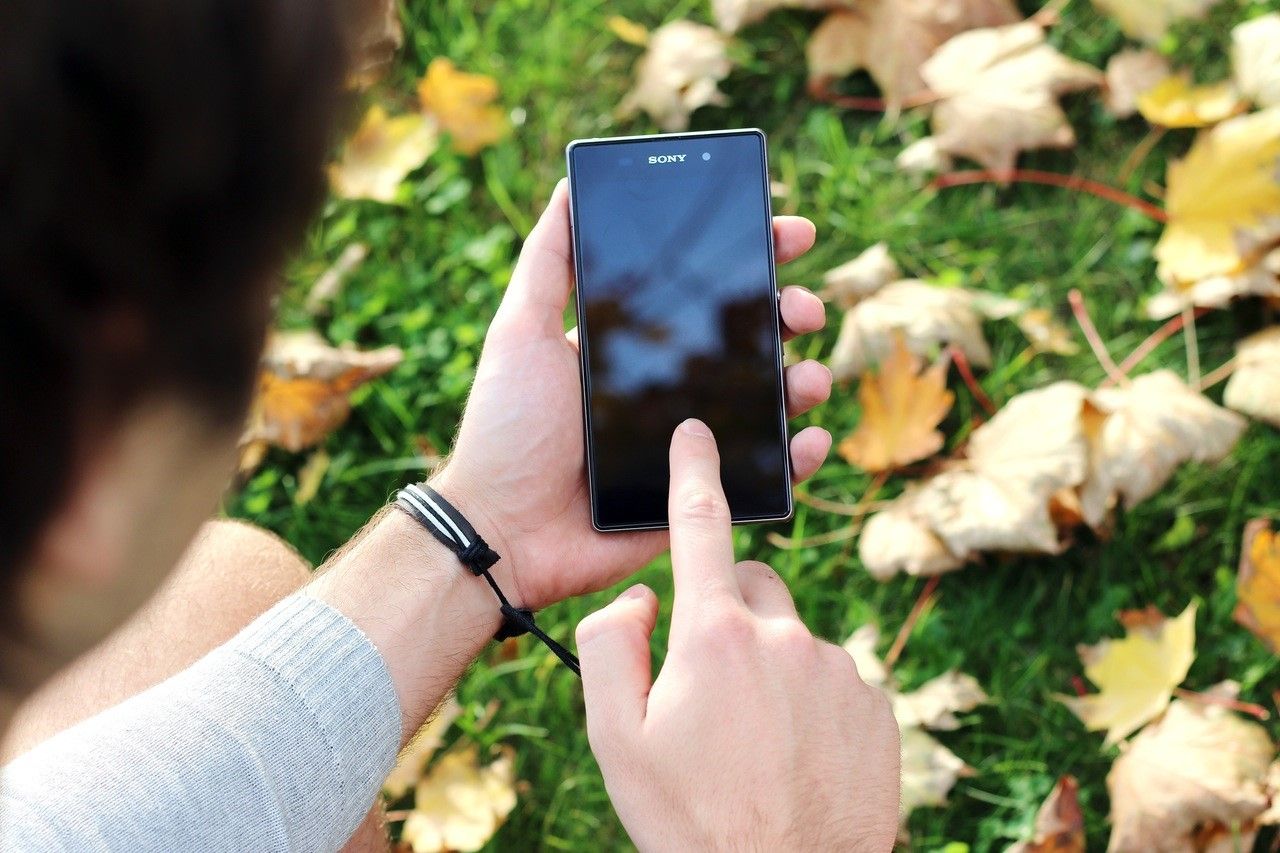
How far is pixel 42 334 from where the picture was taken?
19.4 inches

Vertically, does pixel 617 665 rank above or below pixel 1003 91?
below

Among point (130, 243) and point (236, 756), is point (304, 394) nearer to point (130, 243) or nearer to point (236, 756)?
point (236, 756)

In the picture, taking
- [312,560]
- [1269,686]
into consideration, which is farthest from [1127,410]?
[312,560]

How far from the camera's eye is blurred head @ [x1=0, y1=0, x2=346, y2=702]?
1.50 ft

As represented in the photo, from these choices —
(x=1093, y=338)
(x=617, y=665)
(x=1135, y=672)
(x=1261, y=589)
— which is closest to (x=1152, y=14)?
(x=1093, y=338)

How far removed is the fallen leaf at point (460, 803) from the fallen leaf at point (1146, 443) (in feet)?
3.55

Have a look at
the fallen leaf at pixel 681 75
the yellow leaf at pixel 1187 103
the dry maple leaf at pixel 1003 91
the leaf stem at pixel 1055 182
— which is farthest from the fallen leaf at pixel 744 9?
the yellow leaf at pixel 1187 103

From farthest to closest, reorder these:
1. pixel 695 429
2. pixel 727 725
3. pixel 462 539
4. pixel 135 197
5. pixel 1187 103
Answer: pixel 1187 103 < pixel 462 539 < pixel 695 429 < pixel 727 725 < pixel 135 197

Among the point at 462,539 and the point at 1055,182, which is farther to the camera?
the point at 1055,182

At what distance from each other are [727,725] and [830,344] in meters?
1.22

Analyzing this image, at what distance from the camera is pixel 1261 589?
5.71 feet

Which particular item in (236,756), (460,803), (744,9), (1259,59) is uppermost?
(744,9)

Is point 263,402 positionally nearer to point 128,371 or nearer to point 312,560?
point 312,560

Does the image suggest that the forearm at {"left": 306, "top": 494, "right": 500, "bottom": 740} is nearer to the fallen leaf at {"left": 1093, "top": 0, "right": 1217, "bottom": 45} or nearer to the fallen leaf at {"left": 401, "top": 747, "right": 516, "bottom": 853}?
the fallen leaf at {"left": 401, "top": 747, "right": 516, "bottom": 853}
